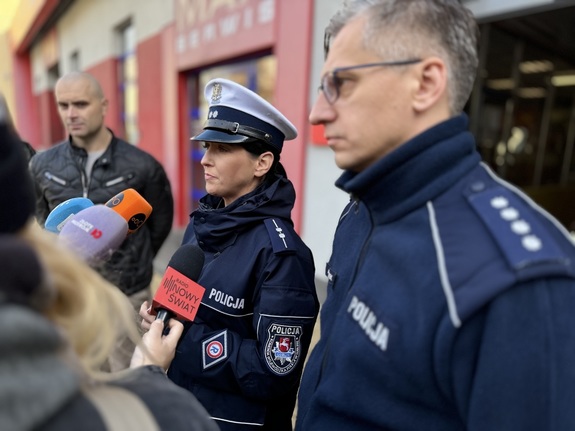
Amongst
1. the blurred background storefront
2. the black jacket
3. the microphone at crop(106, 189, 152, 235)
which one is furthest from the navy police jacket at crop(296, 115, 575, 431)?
the blurred background storefront

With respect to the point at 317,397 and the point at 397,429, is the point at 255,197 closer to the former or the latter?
the point at 317,397

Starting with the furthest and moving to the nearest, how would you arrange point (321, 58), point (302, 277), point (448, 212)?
point (321, 58)
point (302, 277)
point (448, 212)

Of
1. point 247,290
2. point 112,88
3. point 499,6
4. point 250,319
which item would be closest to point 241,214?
point 247,290

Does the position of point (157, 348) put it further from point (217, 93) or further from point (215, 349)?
point (217, 93)

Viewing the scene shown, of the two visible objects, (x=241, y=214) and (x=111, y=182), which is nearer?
(x=241, y=214)

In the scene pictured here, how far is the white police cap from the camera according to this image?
1.71 metres

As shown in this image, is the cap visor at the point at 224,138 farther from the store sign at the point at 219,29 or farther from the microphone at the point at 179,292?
the store sign at the point at 219,29

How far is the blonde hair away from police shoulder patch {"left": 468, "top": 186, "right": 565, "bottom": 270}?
0.71m

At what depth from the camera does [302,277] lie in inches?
61.0

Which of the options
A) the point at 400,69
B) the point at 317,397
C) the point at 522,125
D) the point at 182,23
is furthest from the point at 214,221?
the point at 522,125

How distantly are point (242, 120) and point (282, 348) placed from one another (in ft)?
2.99

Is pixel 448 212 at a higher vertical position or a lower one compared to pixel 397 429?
higher

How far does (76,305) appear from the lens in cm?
66

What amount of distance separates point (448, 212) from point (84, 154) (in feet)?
8.25
